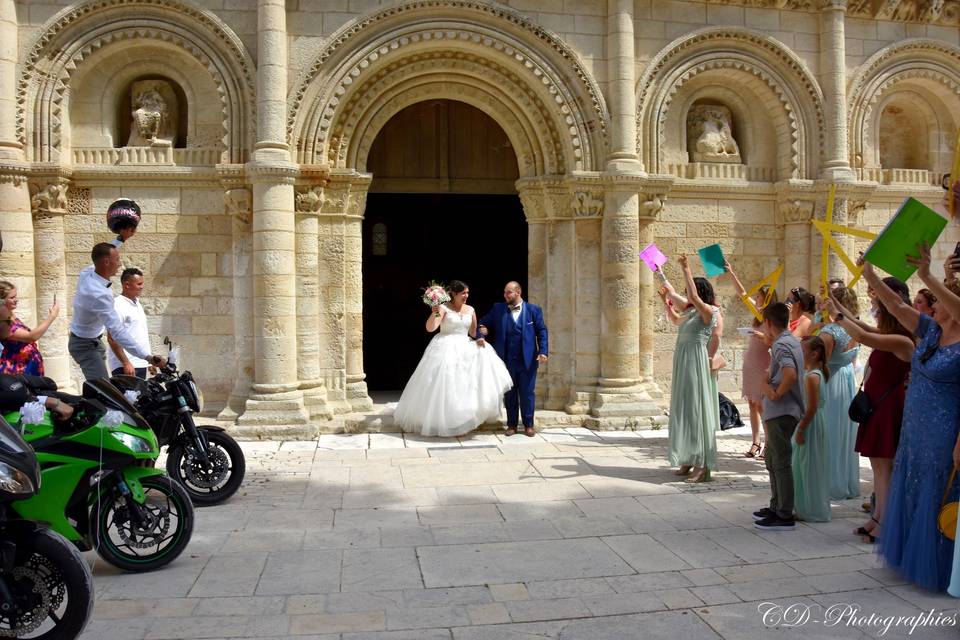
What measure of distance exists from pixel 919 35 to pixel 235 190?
9.84 meters

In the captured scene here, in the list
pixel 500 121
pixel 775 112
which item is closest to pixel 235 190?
pixel 500 121

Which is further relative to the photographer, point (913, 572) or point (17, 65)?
point (17, 65)

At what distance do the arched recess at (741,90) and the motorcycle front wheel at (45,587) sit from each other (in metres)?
8.23

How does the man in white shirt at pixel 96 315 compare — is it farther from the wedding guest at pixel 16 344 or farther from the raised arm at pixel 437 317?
the raised arm at pixel 437 317

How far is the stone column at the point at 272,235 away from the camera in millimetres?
8742

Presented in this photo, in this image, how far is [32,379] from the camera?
4488 mm

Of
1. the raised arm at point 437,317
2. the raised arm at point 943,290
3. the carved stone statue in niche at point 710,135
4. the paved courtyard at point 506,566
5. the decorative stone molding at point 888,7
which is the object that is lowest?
the paved courtyard at point 506,566

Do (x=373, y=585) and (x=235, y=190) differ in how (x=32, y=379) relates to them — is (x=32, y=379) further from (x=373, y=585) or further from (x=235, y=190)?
(x=235, y=190)

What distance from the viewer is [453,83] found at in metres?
9.91

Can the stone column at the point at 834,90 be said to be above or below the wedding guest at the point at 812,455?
above

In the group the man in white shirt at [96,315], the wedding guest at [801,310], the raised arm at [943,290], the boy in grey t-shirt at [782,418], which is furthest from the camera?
the wedding guest at [801,310]

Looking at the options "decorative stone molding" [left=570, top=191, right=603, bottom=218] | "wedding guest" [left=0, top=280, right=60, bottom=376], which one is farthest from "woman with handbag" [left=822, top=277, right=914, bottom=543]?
"wedding guest" [left=0, top=280, right=60, bottom=376]

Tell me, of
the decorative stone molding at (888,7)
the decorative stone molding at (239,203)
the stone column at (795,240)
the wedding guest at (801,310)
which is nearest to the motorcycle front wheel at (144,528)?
the decorative stone molding at (239,203)

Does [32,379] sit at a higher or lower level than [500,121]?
lower
